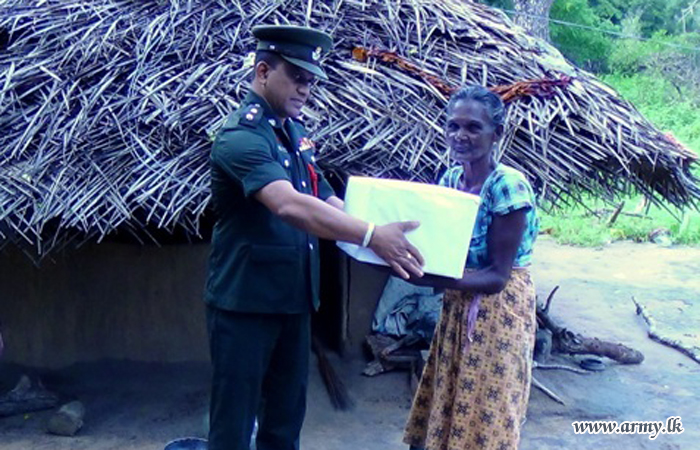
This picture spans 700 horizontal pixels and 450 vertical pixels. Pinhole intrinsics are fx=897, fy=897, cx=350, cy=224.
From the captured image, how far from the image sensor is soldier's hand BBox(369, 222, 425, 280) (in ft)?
9.19

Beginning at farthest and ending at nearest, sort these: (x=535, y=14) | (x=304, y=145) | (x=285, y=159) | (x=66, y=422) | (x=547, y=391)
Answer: (x=535, y=14) → (x=547, y=391) → (x=66, y=422) → (x=304, y=145) → (x=285, y=159)

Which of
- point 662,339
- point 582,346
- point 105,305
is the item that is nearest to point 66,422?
point 105,305

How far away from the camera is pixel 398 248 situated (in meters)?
2.81

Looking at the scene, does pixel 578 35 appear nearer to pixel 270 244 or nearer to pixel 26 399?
pixel 26 399

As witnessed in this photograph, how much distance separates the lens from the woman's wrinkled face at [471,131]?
2.96 m

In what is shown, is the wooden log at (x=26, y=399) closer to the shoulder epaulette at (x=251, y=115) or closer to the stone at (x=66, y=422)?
the stone at (x=66, y=422)

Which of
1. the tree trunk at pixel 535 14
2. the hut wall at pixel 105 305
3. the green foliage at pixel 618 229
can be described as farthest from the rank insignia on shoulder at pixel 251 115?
the tree trunk at pixel 535 14

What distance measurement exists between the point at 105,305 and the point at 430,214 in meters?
3.39

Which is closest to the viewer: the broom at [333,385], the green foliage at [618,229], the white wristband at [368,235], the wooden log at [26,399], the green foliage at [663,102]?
the white wristband at [368,235]

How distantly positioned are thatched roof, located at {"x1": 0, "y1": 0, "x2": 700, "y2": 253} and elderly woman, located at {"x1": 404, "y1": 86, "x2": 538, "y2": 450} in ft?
5.03

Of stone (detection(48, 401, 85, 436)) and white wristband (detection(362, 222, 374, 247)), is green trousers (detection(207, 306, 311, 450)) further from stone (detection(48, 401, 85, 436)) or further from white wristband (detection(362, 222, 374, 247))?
stone (detection(48, 401, 85, 436))

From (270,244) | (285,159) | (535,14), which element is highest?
(535,14)

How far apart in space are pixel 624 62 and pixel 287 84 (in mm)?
23025

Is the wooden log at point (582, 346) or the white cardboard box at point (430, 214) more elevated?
the white cardboard box at point (430, 214)
